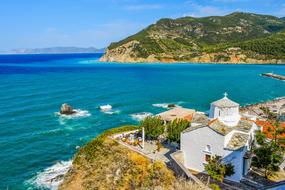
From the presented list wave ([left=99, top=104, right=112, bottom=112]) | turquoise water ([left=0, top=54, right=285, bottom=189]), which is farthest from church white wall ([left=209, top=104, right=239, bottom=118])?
wave ([left=99, top=104, right=112, bottom=112])

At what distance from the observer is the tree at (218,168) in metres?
24.2

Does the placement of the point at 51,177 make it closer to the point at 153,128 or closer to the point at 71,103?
the point at 153,128

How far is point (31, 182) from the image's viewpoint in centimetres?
3169

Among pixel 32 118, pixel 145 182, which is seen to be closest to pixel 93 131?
pixel 32 118

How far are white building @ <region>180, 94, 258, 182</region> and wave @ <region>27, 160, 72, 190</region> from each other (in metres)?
14.7

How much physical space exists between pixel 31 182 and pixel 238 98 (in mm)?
57716

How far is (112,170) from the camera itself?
1237 inches

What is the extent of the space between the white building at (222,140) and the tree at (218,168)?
57 centimetres

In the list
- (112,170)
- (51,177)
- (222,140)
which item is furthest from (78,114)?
(222,140)

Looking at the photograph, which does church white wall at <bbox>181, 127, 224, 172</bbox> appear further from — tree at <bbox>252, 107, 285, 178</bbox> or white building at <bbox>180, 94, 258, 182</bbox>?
tree at <bbox>252, 107, 285, 178</bbox>

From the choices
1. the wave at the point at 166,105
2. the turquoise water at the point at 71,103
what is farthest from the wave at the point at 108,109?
the wave at the point at 166,105

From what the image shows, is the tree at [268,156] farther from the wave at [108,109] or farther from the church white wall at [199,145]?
the wave at [108,109]

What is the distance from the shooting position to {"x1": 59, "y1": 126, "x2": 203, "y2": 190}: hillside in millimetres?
28306

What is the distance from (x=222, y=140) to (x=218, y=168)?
2697 millimetres
